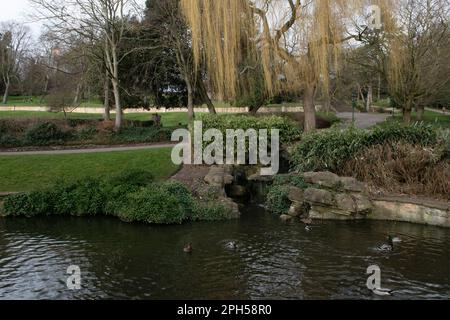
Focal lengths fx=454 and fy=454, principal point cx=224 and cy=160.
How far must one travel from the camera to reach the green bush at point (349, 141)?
15492 mm

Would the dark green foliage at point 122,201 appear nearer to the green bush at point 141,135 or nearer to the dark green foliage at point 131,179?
the dark green foliage at point 131,179

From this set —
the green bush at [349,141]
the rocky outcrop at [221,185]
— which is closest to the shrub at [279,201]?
the rocky outcrop at [221,185]

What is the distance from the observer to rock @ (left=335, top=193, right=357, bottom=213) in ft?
42.9

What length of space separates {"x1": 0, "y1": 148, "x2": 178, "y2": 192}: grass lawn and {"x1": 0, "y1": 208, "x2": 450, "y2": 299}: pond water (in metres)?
3.35

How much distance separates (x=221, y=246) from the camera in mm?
10773

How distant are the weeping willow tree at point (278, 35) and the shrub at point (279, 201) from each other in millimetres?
5615

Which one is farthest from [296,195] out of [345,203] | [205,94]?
[205,94]

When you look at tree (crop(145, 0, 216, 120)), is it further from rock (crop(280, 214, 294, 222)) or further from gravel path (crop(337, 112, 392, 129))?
rock (crop(280, 214, 294, 222))

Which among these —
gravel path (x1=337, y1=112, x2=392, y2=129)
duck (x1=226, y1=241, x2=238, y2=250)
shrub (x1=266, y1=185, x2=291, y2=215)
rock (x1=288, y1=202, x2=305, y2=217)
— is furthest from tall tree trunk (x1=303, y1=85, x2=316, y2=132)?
gravel path (x1=337, y1=112, x2=392, y2=129)

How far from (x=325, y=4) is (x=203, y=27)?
16.3ft

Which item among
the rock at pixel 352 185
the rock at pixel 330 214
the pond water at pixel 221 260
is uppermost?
the rock at pixel 352 185

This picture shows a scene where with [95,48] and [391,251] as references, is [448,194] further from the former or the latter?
[95,48]

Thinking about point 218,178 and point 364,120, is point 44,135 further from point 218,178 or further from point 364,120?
point 364,120
